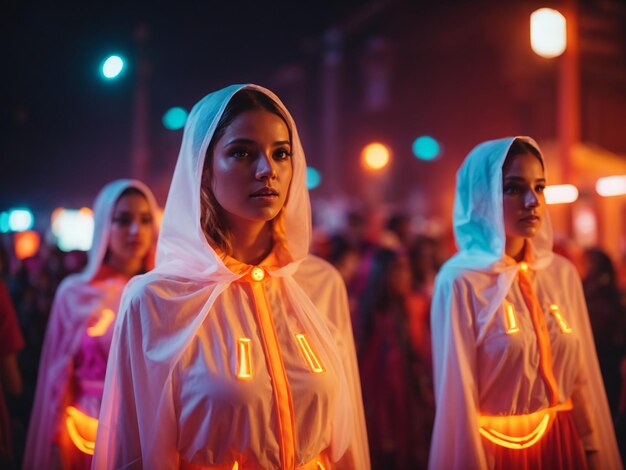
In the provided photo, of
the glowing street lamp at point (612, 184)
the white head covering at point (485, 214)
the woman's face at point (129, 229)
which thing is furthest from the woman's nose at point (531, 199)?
the glowing street lamp at point (612, 184)

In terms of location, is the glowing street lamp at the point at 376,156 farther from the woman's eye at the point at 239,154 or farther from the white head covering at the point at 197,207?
the woman's eye at the point at 239,154

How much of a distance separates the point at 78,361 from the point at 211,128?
196 cm

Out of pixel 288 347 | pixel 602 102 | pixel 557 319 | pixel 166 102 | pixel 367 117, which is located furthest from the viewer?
pixel 367 117

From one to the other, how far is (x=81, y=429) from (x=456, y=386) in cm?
209

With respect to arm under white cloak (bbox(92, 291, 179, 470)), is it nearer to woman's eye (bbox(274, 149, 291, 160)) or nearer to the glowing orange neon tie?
woman's eye (bbox(274, 149, 291, 160))

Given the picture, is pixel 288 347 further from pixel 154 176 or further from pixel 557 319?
pixel 154 176

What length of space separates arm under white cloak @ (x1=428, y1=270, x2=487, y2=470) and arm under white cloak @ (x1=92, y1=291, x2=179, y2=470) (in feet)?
4.42

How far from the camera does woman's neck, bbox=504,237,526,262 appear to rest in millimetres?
2979

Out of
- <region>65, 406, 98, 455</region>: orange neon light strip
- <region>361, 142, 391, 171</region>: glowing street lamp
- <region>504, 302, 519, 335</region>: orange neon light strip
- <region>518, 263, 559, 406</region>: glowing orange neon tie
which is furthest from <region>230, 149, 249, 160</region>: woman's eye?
<region>361, 142, 391, 171</region>: glowing street lamp

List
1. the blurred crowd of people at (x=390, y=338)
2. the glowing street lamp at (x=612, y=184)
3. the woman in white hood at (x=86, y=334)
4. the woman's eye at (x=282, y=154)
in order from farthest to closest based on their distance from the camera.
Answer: the glowing street lamp at (x=612, y=184), the blurred crowd of people at (x=390, y=338), the woman in white hood at (x=86, y=334), the woman's eye at (x=282, y=154)

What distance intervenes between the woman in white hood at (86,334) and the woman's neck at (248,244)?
56.4 inches

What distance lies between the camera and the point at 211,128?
2125mm

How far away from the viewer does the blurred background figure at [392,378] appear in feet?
16.4

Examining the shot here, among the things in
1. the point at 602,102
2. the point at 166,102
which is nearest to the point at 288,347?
the point at 166,102
